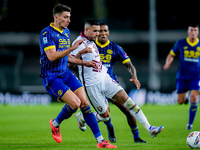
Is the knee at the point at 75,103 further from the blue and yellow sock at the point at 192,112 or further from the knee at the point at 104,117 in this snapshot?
the blue and yellow sock at the point at 192,112

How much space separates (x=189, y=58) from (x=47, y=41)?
5467mm

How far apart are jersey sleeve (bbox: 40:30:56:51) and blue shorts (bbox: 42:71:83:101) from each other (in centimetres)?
61

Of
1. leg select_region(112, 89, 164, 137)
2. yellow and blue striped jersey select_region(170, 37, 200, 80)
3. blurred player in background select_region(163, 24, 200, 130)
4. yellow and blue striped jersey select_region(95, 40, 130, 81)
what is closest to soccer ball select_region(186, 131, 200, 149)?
leg select_region(112, 89, 164, 137)

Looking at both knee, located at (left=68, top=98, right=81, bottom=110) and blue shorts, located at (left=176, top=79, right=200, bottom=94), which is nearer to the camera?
knee, located at (left=68, top=98, right=81, bottom=110)

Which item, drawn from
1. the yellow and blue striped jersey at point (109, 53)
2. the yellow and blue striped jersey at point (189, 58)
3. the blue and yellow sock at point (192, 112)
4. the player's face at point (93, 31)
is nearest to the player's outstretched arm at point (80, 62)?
the player's face at point (93, 31)

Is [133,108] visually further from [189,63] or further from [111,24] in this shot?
[111,24]

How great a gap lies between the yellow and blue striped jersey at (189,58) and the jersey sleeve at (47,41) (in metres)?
5.20

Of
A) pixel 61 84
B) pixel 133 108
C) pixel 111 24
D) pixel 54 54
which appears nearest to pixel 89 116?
pixel 61 84

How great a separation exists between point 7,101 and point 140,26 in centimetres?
1720

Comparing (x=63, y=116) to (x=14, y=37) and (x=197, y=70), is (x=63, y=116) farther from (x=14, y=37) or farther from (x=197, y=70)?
(x=14, y=37)

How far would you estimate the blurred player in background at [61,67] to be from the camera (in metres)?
7.00

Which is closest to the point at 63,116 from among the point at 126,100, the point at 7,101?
the point at 126,100

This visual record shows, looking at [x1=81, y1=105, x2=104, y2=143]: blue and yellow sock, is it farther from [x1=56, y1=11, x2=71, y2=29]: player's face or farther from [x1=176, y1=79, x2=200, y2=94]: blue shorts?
[x1=176, y1=79, x2=200, y2=94]: blue shorts

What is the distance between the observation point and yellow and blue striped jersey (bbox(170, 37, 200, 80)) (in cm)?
1122
